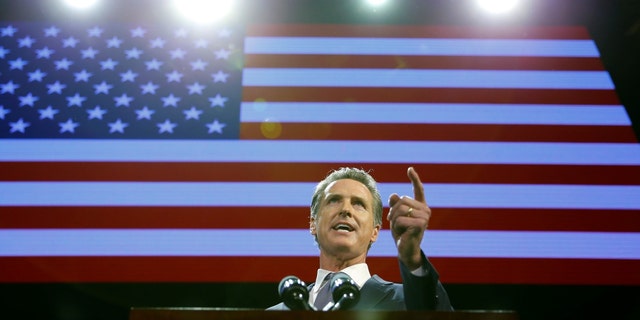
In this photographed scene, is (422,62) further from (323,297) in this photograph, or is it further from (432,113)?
(323,297)

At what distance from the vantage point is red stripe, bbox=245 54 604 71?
3193 mm

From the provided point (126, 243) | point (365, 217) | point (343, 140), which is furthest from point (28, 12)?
point (365, 217)

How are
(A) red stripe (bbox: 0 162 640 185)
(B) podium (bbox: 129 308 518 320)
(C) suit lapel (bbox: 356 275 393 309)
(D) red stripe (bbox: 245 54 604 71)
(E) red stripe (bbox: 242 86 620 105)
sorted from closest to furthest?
(B) podium (bbox: 129 308 518 320) → (C) suit lapel (bbox: 356 275 393 309) → (A) red stripe (bbox: 0 162 640 185) → (E) red stripe (bbox: 242 86 620 105) → (D) red stripe (bbox: 245 54 604 71)

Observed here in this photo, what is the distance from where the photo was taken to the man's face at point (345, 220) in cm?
176

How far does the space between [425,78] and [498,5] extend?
72 centimetres

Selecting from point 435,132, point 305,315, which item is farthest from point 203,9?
point 305,315

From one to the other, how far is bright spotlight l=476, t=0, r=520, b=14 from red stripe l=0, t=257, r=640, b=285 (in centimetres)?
163

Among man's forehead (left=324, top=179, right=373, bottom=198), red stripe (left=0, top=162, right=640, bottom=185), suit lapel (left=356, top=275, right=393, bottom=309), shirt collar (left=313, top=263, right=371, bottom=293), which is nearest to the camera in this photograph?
suit lapel (left=356, top=275, right=393, bottom=309)

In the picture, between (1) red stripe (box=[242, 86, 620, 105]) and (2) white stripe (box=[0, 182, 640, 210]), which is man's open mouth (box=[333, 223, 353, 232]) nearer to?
(2) white stripe (box=[0, 182, 640, 210])

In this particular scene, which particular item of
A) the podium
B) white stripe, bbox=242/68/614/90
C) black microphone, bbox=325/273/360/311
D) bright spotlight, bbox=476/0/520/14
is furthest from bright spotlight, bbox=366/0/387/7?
the podium

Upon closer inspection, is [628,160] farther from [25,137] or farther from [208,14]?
[25,137]

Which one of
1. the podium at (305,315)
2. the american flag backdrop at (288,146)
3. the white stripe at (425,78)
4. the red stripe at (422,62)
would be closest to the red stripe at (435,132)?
the american flag backdrop at (288,146)

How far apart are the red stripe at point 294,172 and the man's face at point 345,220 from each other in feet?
3.02

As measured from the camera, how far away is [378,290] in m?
1.58
